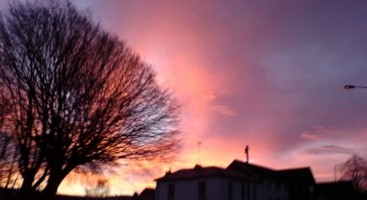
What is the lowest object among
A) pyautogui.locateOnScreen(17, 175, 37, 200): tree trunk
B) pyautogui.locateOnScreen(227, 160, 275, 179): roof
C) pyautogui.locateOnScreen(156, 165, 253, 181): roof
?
pyautogui.locateOnScreen(17, 175, 37, 200): tree trunk

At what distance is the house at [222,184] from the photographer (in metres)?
54.3

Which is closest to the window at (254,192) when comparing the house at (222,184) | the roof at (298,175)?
the house at (222,184)

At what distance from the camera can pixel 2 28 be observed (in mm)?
23312

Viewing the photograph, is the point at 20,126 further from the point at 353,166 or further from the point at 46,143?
the point at 353,166

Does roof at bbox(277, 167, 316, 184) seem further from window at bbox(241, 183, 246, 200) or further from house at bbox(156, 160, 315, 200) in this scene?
window at bbox(241, 183, 246, 200)

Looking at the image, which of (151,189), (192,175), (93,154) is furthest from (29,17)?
(151,189)

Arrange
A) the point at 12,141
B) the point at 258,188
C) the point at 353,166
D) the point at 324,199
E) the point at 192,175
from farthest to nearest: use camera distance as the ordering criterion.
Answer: the point at 324,199 < the point at 353,166 < the point at 258,188 < the point at 192,175 < the point at 12,141

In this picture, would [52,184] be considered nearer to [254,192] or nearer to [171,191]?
[171,191]

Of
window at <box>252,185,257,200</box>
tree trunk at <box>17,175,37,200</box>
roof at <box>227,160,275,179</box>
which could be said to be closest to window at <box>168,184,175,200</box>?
window at <box>252,185,257,200</box>

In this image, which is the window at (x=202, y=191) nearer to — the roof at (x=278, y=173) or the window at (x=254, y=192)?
the roof at (x=278, y=173)

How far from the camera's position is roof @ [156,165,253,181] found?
54.8 metres

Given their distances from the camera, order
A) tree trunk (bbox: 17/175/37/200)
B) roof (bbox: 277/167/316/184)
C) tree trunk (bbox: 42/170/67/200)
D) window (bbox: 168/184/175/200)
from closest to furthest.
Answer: tree trunk (bbox: 17/175/37/200) → tree trunk (bbox: 42/170/67/200) → window (bbox: 168/184/175/200) → roof (bbox: 277/167/316/184)

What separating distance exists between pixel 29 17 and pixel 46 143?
20.5 ft

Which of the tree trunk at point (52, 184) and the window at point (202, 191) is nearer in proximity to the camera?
the tree trunk at point (52, 184)
